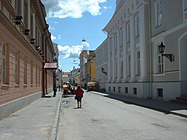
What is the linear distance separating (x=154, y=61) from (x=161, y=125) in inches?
676

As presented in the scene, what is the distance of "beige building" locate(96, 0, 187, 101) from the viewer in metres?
24.5

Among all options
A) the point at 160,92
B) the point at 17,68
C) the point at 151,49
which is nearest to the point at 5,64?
the point at 17,68

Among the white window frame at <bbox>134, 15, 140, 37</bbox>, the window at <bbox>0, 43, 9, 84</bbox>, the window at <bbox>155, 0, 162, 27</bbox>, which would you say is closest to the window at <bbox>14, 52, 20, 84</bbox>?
the window at <bbox>0, 43, 9, 84</bbox>

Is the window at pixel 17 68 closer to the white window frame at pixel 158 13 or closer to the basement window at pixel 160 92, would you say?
the basement window at pixel 160 92

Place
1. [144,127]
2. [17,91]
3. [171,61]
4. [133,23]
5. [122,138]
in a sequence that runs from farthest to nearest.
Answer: [133,23] < [171,61] < [17,91] < [144,127] < [122,138]

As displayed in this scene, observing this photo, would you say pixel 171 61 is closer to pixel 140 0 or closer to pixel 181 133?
pixel 140 0

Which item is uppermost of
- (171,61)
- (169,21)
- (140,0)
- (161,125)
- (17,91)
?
(140,0)

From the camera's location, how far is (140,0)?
109 ft

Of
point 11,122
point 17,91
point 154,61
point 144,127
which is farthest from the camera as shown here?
point 154,61

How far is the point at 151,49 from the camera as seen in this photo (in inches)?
1224

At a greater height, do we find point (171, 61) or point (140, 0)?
point (140, 0)

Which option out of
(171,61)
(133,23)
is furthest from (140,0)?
(171,61)

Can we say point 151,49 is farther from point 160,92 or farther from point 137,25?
point 137,25

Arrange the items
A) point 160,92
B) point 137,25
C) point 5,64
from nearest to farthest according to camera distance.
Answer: point 5,64 → point 160,92 → point 137,25
